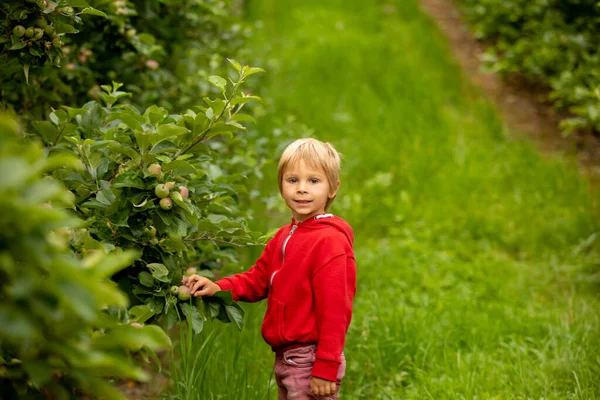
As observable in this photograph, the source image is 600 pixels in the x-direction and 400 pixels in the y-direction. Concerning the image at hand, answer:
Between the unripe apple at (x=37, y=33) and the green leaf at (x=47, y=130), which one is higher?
the unripe apple at (x=37, y=33)

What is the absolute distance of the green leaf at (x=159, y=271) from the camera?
6.05ft

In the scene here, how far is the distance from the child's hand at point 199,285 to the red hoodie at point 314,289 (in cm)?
12

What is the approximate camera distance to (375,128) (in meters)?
5.59

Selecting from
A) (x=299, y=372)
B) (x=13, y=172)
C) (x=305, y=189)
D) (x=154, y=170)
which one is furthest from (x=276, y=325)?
(x=13, y=172)

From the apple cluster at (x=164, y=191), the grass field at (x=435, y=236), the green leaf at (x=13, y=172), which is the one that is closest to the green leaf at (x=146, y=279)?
the apple cluster at (x=164, y=191)

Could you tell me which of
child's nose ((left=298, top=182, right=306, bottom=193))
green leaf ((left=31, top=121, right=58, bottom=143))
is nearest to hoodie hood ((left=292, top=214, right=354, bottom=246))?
child's nose ((left=298, top=182, right=306, bottom=193))

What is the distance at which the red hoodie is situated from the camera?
2012 millimetres

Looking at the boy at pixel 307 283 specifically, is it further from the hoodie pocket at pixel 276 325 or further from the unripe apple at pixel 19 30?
the unripe apple at pixel 19 30

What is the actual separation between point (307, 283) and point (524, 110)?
4.65 m

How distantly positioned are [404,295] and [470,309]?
1.24 ft

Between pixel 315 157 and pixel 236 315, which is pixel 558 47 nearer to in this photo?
pixel 315 157

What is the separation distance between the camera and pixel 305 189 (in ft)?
7.17

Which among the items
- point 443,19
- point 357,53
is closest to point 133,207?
point 357,53

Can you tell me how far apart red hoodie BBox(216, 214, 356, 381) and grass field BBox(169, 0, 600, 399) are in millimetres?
435
